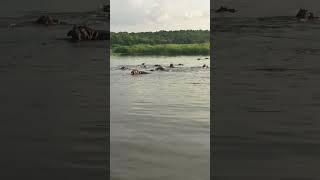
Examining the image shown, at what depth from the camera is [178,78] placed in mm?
4539

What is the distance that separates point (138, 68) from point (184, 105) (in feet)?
2.67

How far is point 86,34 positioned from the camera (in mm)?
3354

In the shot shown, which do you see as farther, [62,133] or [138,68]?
[138,68]
